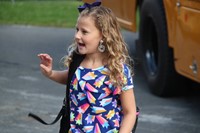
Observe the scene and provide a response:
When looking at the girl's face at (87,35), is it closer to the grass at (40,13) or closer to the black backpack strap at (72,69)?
the black backpack strap at (72,69)

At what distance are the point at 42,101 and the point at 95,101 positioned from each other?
150 inches

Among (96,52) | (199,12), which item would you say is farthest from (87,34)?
(199,12)

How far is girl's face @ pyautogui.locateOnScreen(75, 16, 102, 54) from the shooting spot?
3.48 meters

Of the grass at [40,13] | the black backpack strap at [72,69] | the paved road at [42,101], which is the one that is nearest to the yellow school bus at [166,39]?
the paved road at [42,101]

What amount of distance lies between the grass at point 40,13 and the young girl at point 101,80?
10430mm

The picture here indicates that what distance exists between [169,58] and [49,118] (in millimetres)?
1484

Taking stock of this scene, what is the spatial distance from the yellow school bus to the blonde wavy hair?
2.56m

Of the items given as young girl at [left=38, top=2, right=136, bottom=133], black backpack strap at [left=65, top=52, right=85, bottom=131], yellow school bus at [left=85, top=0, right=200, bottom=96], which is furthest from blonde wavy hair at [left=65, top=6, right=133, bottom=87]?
yellow school bus at [left=85, top=0, right=200, bottom=96]

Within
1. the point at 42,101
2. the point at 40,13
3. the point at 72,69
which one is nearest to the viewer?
the point at 72,69

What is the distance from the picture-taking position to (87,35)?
11.4 ft

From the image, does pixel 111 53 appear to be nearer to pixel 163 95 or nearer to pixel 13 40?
pixel 163 95

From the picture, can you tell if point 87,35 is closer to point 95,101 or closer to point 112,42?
point 112,42

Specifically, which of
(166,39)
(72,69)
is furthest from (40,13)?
(72,69)

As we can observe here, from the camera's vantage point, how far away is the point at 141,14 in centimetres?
793
